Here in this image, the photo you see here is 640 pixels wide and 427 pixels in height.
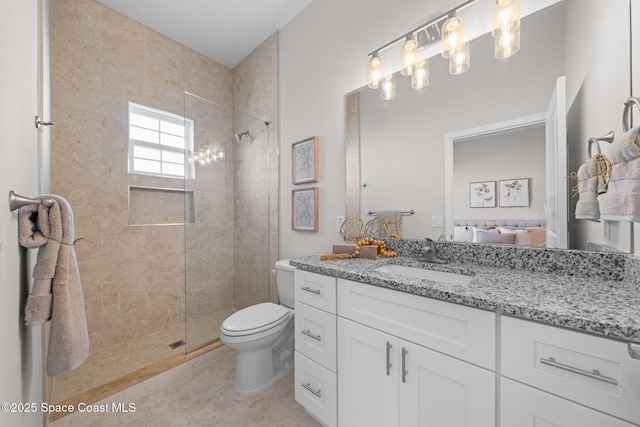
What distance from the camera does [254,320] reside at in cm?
168

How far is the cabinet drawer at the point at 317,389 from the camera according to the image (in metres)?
1.24

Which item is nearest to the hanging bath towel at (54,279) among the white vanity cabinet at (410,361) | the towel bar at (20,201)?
the towel bar at (20,201)

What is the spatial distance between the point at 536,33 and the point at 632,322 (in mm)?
1245

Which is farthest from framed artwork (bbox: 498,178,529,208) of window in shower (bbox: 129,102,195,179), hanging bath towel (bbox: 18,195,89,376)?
window in shower (bbox: 129,102,195,179)

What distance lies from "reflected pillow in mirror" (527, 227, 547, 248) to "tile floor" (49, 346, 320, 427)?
1.50 m

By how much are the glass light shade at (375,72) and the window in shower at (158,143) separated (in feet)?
5.24

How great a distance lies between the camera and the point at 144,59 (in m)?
2.34

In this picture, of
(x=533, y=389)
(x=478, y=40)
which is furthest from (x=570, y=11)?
(x=533, y=389)

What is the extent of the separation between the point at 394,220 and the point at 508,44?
3.42 ft

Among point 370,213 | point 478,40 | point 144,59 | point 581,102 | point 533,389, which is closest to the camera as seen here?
point 533,389

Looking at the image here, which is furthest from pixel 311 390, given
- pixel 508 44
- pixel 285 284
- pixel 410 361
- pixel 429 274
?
pixel 508 44

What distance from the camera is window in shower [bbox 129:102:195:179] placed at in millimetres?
2303

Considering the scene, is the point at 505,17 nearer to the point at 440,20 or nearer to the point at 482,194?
the point at 440,20

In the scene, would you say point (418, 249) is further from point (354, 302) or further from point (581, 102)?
point (581, 102)
